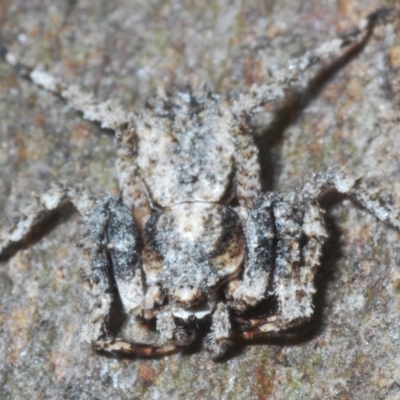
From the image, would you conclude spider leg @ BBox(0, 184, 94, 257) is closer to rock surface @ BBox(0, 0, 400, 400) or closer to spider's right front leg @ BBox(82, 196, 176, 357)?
rock surface @ BBox(0, 0, 400, 400)

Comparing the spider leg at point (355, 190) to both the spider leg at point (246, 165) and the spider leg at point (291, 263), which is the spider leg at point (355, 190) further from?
the spider leg at point (246, 165)

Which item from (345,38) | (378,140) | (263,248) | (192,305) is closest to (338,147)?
(378,140)

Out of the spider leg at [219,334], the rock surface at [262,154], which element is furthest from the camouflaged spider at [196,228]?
the rock surface at [262,154]

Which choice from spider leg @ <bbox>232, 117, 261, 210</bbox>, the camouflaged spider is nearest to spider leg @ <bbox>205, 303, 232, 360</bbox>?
the camouflaged spider

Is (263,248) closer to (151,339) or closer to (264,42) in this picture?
(151,339)

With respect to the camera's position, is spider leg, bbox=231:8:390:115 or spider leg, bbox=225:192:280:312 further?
spider leg, bbox=231:8:390:115

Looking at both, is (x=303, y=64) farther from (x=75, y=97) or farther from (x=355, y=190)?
(x=75, y=97)

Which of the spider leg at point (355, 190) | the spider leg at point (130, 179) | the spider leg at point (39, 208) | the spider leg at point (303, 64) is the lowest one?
the spider leg at point (39, 208)

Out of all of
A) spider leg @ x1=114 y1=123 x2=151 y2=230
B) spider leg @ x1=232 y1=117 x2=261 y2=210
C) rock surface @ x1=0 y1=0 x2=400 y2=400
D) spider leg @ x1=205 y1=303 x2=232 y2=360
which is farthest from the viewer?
spider leg @ x1=114 y1=123 x2=151 y2=230

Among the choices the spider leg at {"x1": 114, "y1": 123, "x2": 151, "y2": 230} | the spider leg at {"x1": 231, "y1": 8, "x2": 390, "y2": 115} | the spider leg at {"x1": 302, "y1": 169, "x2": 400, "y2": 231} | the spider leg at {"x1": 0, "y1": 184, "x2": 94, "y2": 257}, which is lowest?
the spider leg at {"x1": 0, "y1": 184, "x2": 94, "y2": 257}
